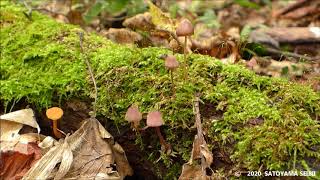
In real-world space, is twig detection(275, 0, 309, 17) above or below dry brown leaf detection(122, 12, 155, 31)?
below

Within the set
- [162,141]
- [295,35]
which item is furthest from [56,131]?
[295,35]

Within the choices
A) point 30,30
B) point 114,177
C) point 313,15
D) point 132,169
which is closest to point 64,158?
point 114,177

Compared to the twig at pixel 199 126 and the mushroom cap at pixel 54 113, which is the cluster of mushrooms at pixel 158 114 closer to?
the twig at pixel 199 126

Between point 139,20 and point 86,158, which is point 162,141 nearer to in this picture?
point 86,158

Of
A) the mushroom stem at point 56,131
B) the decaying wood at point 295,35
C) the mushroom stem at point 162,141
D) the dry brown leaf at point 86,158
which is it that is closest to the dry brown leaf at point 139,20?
the decaying wood at point 295,35

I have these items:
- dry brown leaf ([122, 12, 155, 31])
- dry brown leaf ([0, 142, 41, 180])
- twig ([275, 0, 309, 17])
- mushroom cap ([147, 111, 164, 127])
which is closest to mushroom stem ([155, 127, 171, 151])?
mushroom cap ([147, 111, 164, 127])

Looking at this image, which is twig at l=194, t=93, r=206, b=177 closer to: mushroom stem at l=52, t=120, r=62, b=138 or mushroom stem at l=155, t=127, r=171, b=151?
mushroom stem at l=155, t=127, r=171, b=151

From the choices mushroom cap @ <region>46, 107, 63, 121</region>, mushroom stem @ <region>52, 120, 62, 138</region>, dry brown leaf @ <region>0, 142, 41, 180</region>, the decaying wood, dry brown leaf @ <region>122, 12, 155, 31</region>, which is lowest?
dry brown leaf @ <region>0, 142, 41, 180</region>

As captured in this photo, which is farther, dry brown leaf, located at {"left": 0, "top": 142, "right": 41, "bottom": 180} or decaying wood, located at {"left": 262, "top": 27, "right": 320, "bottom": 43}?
decaying wood, located at {"left": 262, "top": 27, "right": 320, "bottom": 43}
